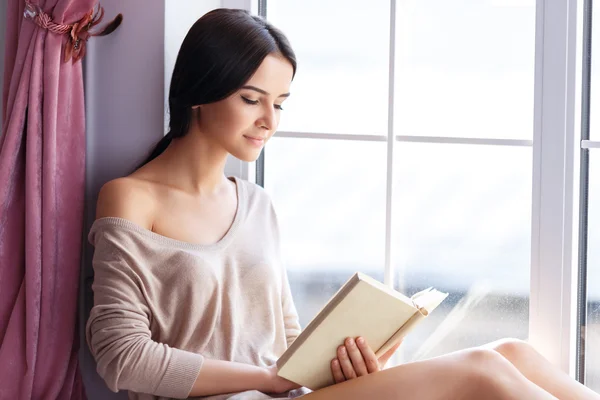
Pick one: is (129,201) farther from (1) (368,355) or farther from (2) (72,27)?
(1) (368,355)

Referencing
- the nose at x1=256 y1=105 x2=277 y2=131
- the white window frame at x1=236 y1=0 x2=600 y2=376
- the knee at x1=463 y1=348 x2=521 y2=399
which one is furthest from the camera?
the white window frame at x1=236 y1=0 x2=600 y2=376

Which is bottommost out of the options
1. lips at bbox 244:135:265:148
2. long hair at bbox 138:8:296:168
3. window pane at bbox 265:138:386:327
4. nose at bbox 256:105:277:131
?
window pane at bbox 265:138:386:327

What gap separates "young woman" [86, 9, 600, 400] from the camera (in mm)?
1364

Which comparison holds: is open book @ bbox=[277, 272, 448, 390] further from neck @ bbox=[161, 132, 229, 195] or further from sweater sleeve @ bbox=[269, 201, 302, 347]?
neck @ bbox=[161, 132, 229, 195]

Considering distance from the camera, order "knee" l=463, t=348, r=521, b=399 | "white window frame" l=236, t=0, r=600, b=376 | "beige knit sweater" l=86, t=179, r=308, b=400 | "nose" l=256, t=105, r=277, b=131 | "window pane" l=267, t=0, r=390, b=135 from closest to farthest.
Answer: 1. "knee" l=463, t=348, r=521, b=399
2. "beige knit sweater" l=86, t=179, r=308, b=400
3. "nose" l=256, t=105, r=277, b=131
4. "white window frame" l=236, t=0, r=600, b=376
5. "window pane" l=267, t=0, r=390, b=135

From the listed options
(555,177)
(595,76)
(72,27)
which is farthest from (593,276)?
(72,27)

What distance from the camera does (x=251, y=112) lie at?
1526 millimetres

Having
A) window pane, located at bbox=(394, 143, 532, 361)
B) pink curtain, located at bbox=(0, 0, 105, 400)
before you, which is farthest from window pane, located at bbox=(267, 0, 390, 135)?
pink curtain, located at bbox=(0, 0, 105, 400)

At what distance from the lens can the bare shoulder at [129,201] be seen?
1.49m

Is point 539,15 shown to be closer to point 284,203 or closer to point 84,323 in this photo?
point 284,203

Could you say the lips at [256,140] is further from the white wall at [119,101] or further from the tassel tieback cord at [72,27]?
the tassel tieback cord at [72,27]

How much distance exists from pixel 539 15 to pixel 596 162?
1.22 feet

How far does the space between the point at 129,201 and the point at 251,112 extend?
0.31 m

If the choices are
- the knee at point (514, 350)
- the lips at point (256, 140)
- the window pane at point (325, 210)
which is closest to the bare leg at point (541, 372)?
the knee at point (514, 350)
